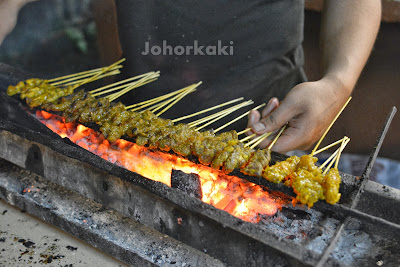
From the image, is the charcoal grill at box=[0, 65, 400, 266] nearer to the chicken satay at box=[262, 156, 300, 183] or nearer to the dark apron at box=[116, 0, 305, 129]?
the chicken satay at box=[262, 156, 300, 183]

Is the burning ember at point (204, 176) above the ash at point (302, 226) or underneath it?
above

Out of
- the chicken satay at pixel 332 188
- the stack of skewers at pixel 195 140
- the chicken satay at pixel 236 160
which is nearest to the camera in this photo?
the chicken satay at pixel 332 188

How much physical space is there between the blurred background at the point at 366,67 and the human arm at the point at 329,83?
1653 millimetres

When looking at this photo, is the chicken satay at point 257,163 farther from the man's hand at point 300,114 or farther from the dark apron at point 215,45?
the dark apron at point 215,45

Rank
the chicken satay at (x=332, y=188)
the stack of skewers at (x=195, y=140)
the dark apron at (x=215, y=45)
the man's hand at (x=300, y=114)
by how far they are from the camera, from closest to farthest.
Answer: the chicken satay at (x=332, y=188) < the stack of skewers at (x=195, y=140) < the man's hand at (x=300, y=114) < the dark apron at (x=215, y=45)

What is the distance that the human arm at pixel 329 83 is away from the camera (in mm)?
3225

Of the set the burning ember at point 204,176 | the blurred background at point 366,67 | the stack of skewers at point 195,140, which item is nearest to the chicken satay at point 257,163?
the stack of skewers at point 195,140

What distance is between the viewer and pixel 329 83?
3512mm

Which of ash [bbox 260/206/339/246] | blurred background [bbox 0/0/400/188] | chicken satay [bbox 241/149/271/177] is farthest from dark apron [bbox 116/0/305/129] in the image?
ash [bbox 260/206/339/246]

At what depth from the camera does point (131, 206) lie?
271 cm

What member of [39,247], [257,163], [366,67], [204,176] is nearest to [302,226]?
[257,163]

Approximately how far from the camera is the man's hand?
125 inches

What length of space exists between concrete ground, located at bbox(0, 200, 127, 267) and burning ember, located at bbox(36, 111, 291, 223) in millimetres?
704

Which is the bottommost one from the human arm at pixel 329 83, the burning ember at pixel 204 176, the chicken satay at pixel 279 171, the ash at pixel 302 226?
the ash at pixel 302 226
